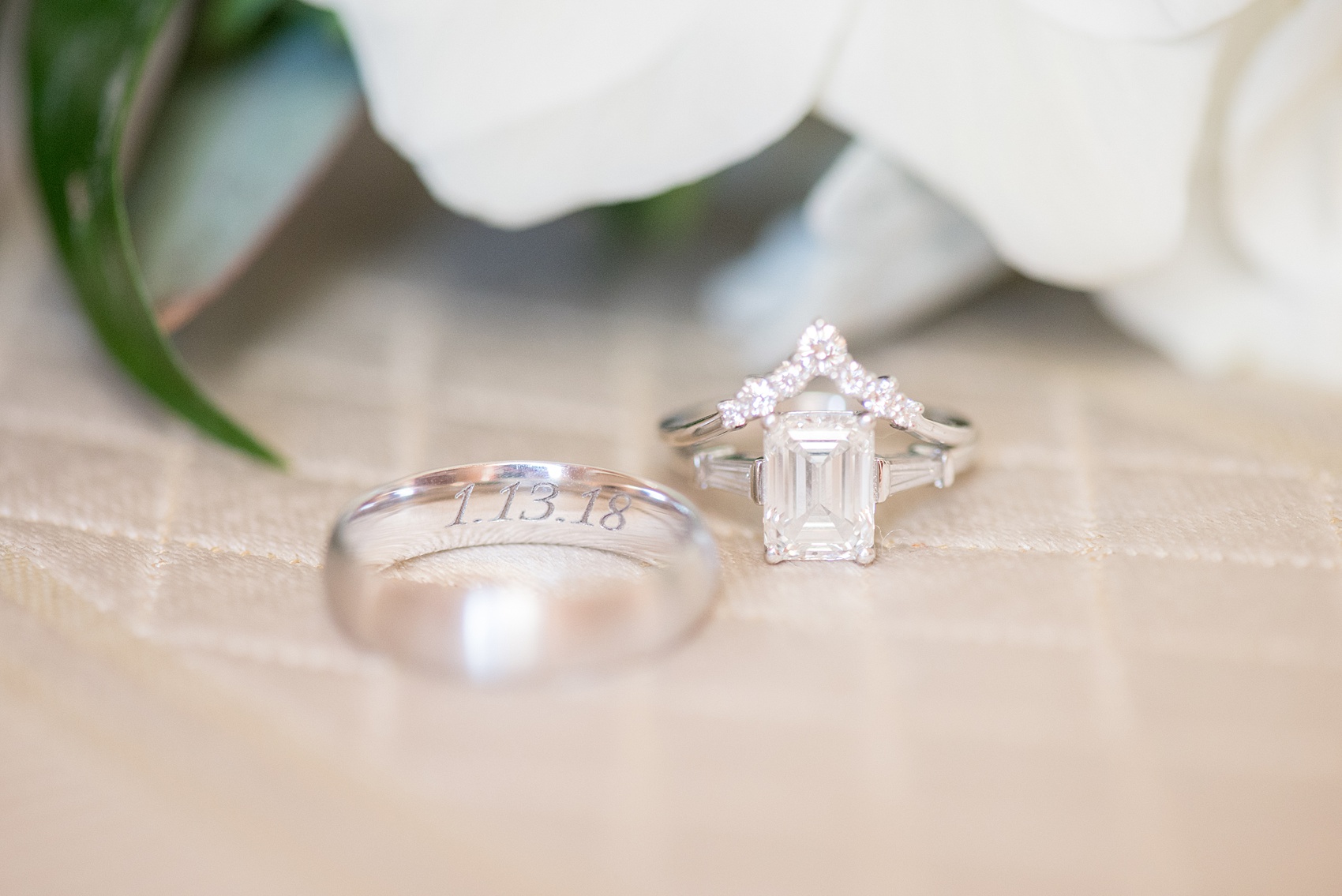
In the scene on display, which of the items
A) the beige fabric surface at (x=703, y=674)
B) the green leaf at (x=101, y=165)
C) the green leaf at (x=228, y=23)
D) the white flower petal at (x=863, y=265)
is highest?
the green leaf at (x=228, y=23)

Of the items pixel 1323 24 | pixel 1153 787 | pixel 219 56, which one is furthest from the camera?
pixel 219 56

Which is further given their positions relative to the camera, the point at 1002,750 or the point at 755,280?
the point at 755,280

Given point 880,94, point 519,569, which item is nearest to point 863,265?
point 880,94

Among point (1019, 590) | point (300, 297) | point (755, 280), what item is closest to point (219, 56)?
point (300, 297)

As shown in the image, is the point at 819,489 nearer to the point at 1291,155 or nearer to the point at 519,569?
the point at 519,569

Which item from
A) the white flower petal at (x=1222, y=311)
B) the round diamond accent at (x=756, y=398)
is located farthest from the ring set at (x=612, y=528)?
the white flower petal at (x=1222, y=311)

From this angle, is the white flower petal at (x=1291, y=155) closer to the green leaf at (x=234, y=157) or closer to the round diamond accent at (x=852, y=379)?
the round diamond accent at (x=852, y=379)

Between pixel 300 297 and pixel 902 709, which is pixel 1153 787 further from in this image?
pixel 300 297
